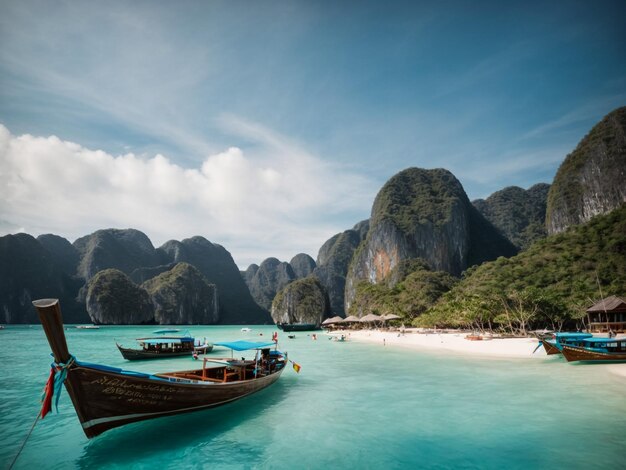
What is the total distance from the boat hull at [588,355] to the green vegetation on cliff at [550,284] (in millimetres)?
9223

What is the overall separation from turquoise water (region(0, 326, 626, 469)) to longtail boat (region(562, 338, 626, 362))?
2764 mm

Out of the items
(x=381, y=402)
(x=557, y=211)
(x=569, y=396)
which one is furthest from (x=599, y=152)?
(x=381, y=402)

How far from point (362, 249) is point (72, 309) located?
10342 cm

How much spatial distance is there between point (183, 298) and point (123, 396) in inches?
4790

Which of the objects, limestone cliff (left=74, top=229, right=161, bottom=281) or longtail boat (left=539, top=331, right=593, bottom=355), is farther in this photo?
limestone cliff (left=74, top=229, right=161, bottom=281)

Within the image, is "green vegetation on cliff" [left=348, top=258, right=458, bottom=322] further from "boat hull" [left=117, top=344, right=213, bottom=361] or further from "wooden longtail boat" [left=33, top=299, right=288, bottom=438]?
"wooden longtail boat" [left=33, top=299, right=288, bottom=438]

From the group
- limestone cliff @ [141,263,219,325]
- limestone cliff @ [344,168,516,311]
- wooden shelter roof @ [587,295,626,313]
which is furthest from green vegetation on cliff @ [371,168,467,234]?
wooden shelter roof @ [587,295,626,313]

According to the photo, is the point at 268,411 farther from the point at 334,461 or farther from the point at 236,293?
the point at 236,293

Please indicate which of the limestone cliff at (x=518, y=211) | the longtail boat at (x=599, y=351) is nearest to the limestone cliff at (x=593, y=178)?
the longtail boat at (x=599, y=351)

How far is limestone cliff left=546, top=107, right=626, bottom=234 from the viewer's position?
171 feet

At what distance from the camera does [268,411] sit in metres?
10.4

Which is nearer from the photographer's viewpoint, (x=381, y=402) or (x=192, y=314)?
(x=381, y=402)

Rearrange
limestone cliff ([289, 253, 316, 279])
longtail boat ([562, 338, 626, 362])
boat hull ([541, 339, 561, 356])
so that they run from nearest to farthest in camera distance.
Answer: longtail boat ([562, 338, 626, 362]) < boat hull ([541, 339, 561, 356]) < limestone cliff ([289, 253, 316, 279])

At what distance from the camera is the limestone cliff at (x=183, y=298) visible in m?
116
